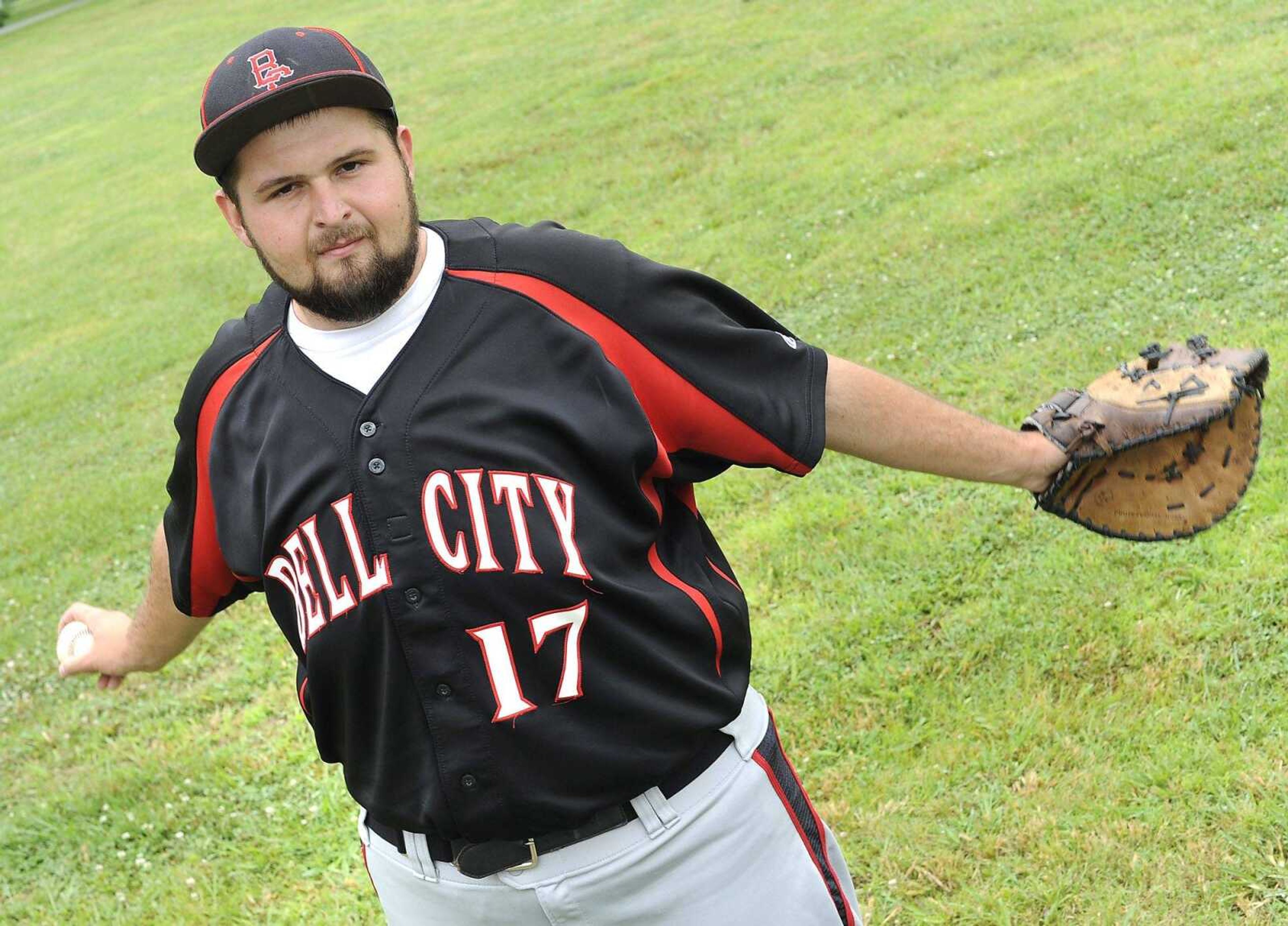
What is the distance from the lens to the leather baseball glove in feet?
8.25

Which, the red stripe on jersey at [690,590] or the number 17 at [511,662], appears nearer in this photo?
the number 17 at [511,662]

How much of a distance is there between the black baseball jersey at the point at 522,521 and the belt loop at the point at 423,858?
4.0 inches

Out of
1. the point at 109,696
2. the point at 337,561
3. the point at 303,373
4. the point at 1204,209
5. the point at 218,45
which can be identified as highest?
the point at 303,373

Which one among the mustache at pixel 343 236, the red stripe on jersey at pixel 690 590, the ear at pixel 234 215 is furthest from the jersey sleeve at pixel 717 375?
the ear at pixel 234 215

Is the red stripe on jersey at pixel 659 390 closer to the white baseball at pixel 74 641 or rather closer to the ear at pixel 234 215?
the ear at pixel 234 215

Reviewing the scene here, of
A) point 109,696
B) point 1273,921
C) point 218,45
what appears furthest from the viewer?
point 218,45

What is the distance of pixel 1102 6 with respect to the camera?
443 inches

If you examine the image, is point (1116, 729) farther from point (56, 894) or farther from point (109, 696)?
point (109, 696)

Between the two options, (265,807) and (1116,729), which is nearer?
(1116,729)

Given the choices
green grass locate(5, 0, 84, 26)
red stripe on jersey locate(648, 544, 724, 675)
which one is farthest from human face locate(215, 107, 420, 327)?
green grass locate(5, 0, 84, 26)

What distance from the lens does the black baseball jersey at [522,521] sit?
6.95ft

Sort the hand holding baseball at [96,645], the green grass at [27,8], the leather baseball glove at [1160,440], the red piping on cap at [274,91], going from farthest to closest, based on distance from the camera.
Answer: the green grass at [27,8] → the hand holding baseball at [96,645] → the leather baseball glove at [1160,440] → the red piping on cap at [274,91]

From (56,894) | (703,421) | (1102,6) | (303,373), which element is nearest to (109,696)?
(56,894)

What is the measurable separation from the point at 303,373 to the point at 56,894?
124 inches
